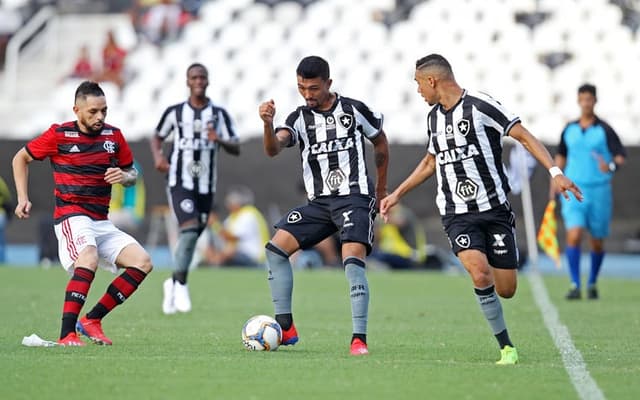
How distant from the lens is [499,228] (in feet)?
27.3

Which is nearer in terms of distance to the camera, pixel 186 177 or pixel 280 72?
pixel 186 177

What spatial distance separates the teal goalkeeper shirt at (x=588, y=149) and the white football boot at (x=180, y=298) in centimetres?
525

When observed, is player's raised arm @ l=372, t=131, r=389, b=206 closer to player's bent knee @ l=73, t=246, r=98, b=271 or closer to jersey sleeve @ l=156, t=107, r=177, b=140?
player's bent knee @ l=73, t=246, r=98, b=271

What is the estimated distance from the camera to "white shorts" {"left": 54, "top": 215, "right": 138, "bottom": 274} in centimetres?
913

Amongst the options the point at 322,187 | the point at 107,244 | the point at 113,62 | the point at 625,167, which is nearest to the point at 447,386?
the point at 322,187

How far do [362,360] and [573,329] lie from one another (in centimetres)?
354

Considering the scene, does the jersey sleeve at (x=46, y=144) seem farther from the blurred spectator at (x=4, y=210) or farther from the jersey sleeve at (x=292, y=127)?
the blurred spectator at (x=4, y=210)

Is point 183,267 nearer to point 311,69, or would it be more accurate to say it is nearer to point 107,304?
point 107,304

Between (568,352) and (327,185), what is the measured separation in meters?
2.15

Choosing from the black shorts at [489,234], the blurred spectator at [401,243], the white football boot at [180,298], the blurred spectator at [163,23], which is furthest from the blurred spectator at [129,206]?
the black shorts at [489,234]

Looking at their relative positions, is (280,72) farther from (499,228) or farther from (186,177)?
(499,228)

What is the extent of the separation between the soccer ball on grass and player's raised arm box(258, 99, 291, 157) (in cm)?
123

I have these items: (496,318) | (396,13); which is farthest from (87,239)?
(396,13)

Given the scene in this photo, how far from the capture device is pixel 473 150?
327 inches
